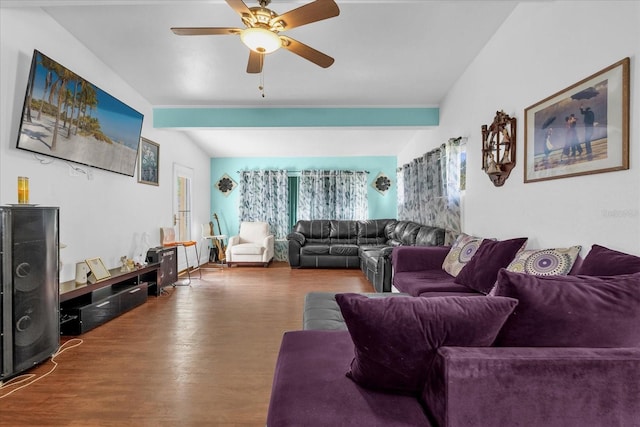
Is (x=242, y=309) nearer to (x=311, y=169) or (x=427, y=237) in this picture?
(x=427, y=237)

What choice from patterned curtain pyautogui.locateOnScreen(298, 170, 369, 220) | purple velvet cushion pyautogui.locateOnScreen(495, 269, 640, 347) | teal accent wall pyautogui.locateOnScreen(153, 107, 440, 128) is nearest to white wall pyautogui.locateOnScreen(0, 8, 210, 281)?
teal accent wall pyautogui.locateOnScreen(153, 107, 440, 128)

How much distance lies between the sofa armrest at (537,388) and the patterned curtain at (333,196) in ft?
21.3

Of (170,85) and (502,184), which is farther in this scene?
(170,85)

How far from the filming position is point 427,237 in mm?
4168

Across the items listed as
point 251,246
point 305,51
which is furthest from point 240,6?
point 251,246

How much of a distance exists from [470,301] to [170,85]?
420 centimetres

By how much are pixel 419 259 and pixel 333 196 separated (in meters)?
4.14

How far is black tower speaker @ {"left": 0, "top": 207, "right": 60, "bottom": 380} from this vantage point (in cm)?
205

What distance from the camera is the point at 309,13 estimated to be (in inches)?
77.9

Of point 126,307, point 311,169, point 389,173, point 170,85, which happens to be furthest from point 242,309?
point 389,173

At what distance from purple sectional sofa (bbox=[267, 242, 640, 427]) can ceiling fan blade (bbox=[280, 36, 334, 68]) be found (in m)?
1.93

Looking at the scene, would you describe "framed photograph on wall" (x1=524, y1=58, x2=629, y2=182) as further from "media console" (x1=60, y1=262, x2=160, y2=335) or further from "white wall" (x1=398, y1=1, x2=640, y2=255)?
"media console" (x1=60, y1=262, x2=160, y2=335)

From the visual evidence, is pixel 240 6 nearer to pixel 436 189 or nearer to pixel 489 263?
pixel 489 263

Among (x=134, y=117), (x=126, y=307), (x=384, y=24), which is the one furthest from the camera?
(x=134, y=117)
